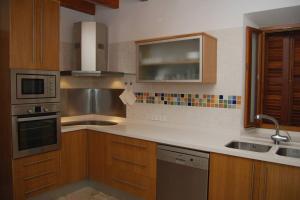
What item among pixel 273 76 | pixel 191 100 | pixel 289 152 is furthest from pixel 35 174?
pixel 273 76

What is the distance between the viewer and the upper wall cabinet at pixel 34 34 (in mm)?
2307

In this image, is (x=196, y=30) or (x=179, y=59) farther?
(x=196, y=30)

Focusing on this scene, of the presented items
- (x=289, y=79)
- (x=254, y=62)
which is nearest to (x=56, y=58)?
(x=254, y=62)

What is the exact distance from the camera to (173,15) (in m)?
2.87

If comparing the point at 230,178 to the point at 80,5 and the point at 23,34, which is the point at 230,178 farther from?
the point at 80,5

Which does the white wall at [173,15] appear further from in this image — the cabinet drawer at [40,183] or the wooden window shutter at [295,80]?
the cabinet drawer at [40,183]

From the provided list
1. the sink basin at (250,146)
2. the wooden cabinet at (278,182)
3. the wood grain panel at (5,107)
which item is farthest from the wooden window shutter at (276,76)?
the wood grain panel at (5,107)

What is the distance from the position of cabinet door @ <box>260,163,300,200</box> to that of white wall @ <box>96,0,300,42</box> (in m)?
1.43

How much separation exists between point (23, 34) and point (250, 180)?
7.97 ft

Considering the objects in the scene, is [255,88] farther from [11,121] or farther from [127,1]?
[11,121]

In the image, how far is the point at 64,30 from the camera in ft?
11.0

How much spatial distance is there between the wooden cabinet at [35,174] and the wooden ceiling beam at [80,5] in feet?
6.54

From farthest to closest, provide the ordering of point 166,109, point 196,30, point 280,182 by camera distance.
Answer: point 166,109 < point 196,30 < point 280,182

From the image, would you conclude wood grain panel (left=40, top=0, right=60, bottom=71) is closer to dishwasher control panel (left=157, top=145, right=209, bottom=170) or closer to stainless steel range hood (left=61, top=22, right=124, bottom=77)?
stainless steel range hood (left=61, top=22, right=124, bottom=77)
